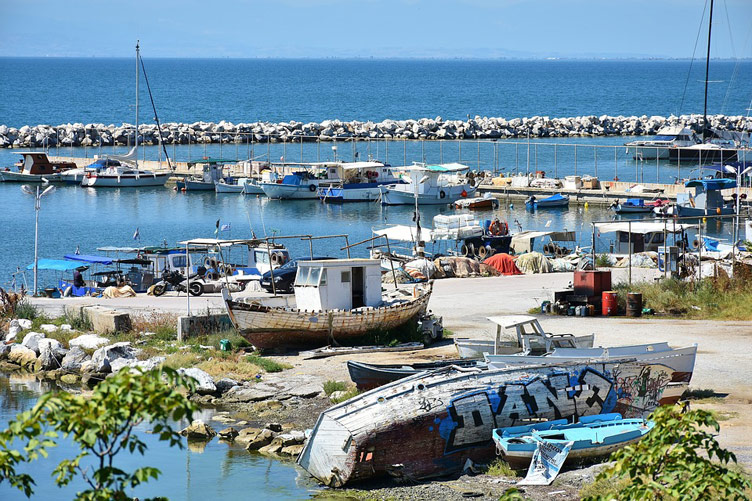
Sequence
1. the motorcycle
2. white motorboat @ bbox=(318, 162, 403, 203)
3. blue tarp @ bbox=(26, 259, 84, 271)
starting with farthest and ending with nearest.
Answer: white motorboat @ bbox=(318, 162, 403, 203)
blue tarp @ bbox=(26, 259, 84, 271)
the motorcycle

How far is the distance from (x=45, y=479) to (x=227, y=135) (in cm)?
8991

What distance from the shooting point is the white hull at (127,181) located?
7688cm

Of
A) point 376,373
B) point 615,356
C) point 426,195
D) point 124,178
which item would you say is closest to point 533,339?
point 615,356

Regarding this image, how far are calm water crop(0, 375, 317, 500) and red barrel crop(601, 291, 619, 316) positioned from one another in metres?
12.3

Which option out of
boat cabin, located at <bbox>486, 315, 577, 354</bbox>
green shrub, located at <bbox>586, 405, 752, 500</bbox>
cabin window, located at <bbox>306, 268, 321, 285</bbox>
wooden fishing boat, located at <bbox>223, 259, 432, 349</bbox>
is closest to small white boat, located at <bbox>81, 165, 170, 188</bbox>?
wooden fishing boat, located at <bbox>223, 259, 432, 349</bbox>

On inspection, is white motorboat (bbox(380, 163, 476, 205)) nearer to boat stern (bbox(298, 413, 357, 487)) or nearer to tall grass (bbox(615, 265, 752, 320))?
tall grass (bbox(615, 265, 752, 320))

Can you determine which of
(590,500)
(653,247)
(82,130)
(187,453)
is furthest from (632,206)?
(82,130)

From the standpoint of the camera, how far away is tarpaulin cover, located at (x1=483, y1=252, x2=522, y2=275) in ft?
127

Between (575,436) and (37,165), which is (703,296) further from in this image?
(37,165)

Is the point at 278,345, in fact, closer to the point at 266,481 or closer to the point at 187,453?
the point at 187,453

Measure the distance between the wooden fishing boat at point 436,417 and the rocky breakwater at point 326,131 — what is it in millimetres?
79640

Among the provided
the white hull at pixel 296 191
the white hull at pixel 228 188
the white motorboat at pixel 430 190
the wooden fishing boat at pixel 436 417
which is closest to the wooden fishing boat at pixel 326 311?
the wooden fishing boat at pixel 436 417

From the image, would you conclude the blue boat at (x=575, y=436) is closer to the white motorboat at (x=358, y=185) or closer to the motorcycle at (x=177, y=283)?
the motorcycle at (x=177, y=283)

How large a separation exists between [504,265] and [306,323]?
15264 millimetres
